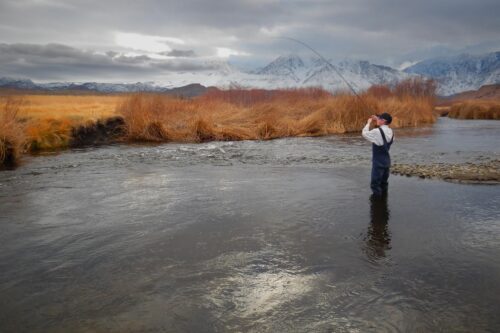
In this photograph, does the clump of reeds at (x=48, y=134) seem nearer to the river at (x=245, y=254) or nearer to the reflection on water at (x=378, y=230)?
the river at (x=245, y=254)

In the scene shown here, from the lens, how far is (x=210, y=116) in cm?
2153

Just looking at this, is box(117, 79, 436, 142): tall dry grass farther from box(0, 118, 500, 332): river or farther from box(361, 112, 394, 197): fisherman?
box(361, 112, 394, 197): fisherman

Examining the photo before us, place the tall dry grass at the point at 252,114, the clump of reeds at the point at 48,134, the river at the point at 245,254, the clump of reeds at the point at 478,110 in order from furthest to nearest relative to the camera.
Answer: the clump of reeds at the point at 478,110
the tall dry grass at the point at 252,114
the clump of reeds at the point at 48,134
the river at the point at 245,254

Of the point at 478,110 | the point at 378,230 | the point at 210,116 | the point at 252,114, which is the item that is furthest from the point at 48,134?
the point at 478,110

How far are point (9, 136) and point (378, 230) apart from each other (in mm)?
11357

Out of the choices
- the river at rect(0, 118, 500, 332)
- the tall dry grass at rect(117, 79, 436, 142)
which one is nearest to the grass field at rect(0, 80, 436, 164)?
the tall dry grass at rect(117, 79, 436, 142)

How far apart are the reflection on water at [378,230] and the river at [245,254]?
1.5 inches

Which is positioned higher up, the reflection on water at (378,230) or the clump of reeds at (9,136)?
the clump of reeds at (9,136)

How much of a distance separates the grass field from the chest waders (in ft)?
35.0

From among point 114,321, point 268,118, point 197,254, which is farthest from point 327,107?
point 114,321

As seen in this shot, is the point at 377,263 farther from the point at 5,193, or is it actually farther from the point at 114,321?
the point at 5,193

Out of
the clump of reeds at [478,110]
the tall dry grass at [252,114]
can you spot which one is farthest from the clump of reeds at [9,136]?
the clump of reeds at [478,110]

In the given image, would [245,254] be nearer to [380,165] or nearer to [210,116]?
[380,165]

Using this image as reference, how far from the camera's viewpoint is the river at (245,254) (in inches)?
162
